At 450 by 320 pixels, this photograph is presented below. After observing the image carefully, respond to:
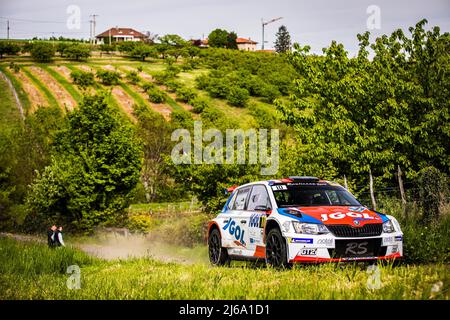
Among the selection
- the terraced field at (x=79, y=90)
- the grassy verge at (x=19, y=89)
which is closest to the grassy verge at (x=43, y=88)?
the terraced field at (x=79, y=90)

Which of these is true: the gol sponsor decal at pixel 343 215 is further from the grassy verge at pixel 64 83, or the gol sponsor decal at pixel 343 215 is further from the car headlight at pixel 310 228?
the grassy verge at pixel 64 83

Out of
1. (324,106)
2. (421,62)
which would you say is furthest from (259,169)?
(421,62)

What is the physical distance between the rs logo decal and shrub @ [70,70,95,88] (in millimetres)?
109605

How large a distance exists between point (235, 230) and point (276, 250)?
6.79 ft

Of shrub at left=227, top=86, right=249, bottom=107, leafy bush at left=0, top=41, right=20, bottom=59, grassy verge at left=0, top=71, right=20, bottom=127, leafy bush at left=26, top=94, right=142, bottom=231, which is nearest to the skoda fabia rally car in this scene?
leafy bush at left=26, top=94, right=142, bottom=231

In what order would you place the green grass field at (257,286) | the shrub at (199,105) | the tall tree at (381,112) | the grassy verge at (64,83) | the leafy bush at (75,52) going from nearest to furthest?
the green grass field at (257,286) < the tall tree at (381,112) < the grassy verge at (64,83) < the shrub at (199,105) < the leafy bush at (75,52)

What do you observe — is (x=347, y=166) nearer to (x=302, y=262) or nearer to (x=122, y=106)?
(x=302, y=262)

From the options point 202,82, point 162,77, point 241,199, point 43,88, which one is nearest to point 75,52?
point 162,77

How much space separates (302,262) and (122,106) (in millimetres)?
103014

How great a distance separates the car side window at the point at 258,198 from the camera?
1158 cm

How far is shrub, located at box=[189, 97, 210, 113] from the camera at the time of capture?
385 feet

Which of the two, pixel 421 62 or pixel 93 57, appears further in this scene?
pixel 93 57

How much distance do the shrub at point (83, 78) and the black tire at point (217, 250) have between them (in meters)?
109

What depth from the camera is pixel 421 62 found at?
84.9 feet
